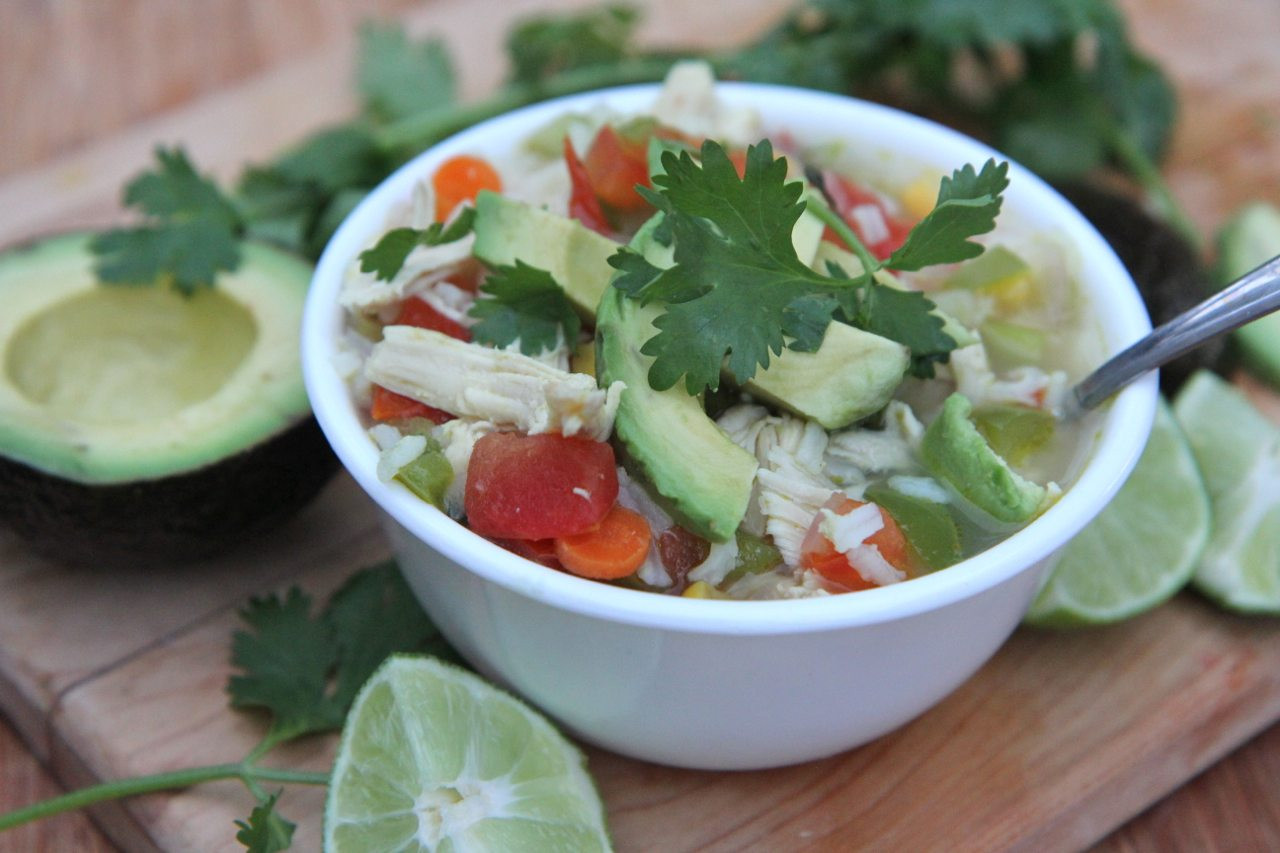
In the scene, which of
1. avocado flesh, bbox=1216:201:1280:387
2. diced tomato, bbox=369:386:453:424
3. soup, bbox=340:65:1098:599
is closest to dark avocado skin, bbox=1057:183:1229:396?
avocado flesh, bbox=1216:201:1280:387

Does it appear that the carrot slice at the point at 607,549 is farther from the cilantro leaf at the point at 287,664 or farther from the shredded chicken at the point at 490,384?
the cilantro leaf at the point at 287,664

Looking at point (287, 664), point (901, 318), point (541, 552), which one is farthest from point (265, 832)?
point (901, 318)

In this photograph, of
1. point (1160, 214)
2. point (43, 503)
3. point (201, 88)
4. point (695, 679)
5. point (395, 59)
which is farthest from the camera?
point (201, 88)

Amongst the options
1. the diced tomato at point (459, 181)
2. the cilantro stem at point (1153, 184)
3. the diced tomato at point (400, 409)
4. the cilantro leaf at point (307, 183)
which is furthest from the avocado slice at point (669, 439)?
the cilantro stem at point (1153, 184)

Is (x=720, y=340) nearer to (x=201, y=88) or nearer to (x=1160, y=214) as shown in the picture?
(x=1160, y=214)

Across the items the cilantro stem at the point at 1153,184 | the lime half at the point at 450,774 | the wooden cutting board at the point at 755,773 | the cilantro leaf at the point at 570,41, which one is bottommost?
the wooden cutting board at the point at 755,773

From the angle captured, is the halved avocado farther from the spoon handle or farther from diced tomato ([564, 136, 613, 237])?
the spoon handle

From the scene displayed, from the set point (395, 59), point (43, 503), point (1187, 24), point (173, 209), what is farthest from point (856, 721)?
point (1187, 24)
